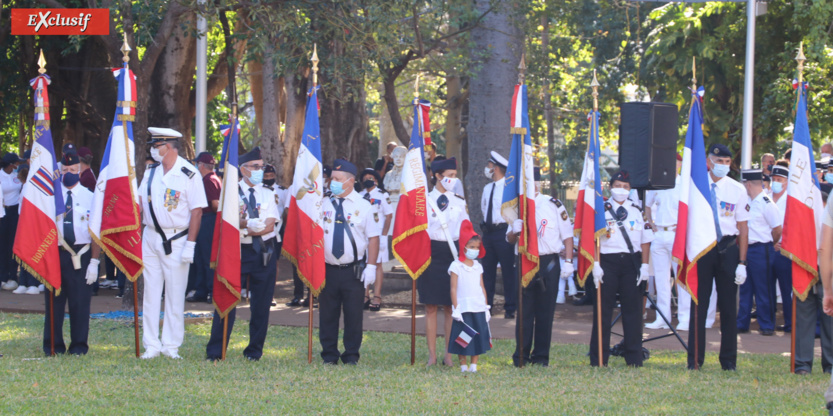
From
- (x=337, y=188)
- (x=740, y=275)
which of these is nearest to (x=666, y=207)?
(x=740, y=275)

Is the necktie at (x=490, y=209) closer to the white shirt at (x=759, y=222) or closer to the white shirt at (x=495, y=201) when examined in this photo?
the white shirt at (x=495, y=201)

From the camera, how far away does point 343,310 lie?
28.2 ft

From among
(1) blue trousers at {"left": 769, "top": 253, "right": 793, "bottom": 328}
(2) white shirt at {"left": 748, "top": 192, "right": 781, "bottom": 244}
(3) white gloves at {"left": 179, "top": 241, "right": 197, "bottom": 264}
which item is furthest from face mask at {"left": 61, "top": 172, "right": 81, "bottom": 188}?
(1) blue trousers at {"left": 769, "top": 253, "right": 793, "bottom": 328}

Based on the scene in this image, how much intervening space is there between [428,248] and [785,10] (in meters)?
11.1

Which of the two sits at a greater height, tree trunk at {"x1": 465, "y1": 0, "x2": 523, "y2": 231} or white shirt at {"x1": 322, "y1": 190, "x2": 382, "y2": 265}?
tree trunk at {"x1": 465, "y1": 0, "x2": 523, "y2": 231}

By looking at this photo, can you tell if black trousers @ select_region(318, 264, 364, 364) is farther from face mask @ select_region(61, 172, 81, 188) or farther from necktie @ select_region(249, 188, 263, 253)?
face mask @ select_region(61, 172, 81, 188)

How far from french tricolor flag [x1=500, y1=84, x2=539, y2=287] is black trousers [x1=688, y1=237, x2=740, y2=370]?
1672 mm

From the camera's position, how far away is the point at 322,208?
884 centimetres

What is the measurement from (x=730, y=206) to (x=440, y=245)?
2.99m

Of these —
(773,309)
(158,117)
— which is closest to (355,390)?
(773,309)

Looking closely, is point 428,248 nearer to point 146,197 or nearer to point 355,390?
point 355,390

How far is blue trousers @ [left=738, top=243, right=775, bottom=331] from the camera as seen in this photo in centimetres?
1133

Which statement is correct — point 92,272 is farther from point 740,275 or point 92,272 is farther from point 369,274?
point 740,275

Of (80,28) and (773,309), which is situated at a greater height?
(80,28)
